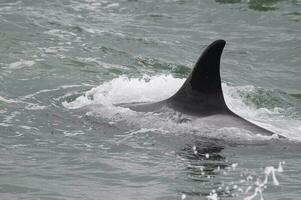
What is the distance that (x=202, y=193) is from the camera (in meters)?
6.09

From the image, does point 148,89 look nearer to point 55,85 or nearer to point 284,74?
point 55,85

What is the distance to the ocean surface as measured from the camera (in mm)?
6586

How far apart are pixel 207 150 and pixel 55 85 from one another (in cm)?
421

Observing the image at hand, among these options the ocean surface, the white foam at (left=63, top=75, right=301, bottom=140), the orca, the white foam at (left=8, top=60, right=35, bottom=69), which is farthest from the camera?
the white foam at (left=8, top=60, right=35, bottom=69)

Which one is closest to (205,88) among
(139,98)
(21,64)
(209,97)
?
(209,97)

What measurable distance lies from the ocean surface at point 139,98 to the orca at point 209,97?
131 millimetres

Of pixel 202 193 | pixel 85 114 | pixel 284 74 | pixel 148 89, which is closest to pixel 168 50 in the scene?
pixel 284 74

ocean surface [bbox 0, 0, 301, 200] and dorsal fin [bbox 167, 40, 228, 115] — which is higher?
dorsal fin [bbox 167, 40, 228, 115]

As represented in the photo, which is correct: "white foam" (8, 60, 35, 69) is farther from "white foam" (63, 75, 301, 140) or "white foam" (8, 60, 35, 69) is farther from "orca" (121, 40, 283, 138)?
"orca" (121, 40, 283, 138)

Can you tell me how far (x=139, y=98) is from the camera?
10.4 metres

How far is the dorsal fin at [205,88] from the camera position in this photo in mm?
8148

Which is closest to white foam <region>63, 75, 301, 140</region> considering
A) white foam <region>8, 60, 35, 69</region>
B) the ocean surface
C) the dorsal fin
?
the ocean surface

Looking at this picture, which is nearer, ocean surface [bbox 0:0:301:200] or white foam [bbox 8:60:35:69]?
ocean surface [bbox 0:0:301:200]

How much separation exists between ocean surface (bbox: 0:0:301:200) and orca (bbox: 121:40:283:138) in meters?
0.13
